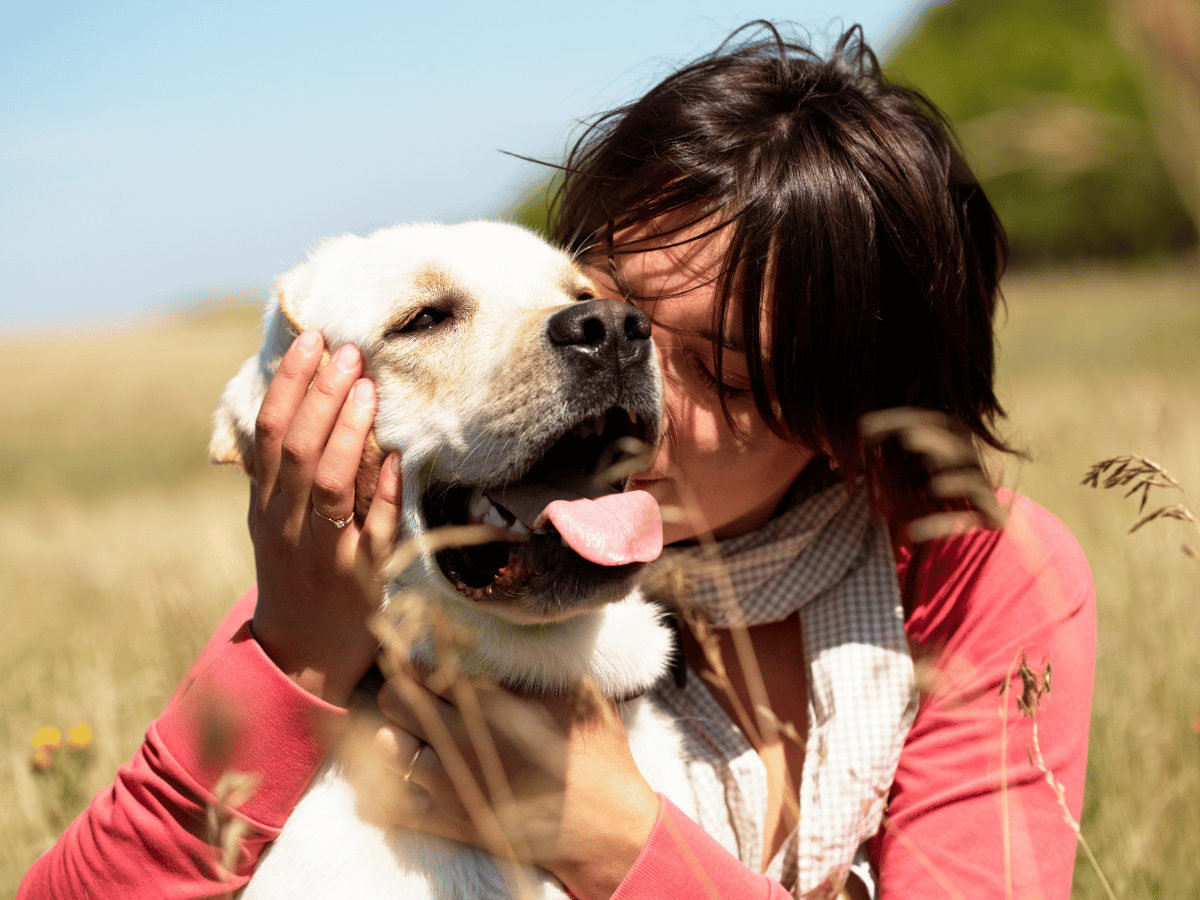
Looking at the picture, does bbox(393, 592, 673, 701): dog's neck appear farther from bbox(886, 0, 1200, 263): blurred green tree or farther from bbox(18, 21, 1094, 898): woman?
bbox(886, 0, 1200, 263): blurred green tree

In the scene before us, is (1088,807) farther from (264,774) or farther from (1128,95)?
(1128,95)

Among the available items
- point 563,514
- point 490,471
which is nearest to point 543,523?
point 563,514

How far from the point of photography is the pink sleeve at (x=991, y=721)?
197cm

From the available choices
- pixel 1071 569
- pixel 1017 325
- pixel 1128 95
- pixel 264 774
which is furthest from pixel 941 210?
pixel 1128 95

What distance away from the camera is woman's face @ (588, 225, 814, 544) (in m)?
2.19

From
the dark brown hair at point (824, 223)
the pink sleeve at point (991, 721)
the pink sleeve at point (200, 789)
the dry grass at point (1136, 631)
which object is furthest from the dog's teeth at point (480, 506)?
the dry grass at point (1136, 631)

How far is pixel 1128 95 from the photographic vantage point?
2412 centimetres

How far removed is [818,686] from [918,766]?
28cm

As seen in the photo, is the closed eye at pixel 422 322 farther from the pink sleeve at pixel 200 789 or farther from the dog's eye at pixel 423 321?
the pink sleeve at pixel 200 789

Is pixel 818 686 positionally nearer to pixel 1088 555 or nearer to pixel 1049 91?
pixel 1088 555

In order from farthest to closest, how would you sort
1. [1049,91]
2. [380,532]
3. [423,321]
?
[1049,91] → [423,321] → [380,532]

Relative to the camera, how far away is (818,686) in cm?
229

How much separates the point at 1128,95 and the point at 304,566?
91.0 feet

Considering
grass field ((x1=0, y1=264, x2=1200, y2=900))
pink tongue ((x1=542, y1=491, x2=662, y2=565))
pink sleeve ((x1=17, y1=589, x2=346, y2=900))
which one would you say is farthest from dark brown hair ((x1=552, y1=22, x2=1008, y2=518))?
pink sleeve ((x1=17, y1=589, x2=346, y2=900))
